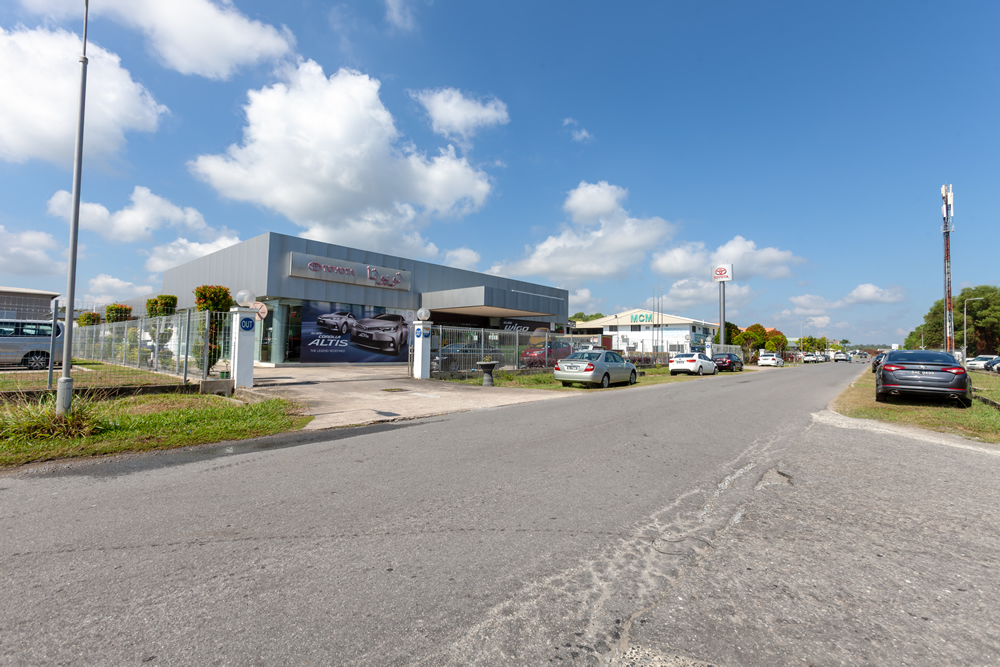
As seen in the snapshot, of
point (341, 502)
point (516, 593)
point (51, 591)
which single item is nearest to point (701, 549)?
point (516, 593)

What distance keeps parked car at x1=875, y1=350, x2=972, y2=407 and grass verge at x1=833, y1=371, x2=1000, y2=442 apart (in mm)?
395

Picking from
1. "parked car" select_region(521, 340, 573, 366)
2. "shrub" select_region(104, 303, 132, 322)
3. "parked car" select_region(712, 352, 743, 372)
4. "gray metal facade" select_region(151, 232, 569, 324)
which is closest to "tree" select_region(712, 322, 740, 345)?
"parked car" select_region(712, 352, 743, 372)

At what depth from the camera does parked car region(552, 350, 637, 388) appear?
59.9 feet

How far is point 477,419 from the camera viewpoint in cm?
995

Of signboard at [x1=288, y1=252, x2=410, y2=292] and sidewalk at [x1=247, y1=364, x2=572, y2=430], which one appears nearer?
sidewalk at [x1=247, y1=364, x2=572, y2=430]

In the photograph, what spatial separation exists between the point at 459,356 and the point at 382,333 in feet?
36.0

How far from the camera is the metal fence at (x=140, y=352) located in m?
13.4

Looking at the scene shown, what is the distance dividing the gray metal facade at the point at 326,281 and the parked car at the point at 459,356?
28.4ft

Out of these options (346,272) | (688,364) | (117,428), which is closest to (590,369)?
(688,364)

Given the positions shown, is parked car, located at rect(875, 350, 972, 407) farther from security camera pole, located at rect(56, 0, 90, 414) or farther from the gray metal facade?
the gray metal facade

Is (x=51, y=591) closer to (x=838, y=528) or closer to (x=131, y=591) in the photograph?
(x=131, y=591)

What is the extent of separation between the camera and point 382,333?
30781 millimetres

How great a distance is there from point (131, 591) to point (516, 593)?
2.26 m

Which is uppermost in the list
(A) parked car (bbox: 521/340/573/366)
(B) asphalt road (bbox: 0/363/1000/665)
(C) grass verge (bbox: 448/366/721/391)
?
(A) parked car (bbox: 521/340/573/366)
